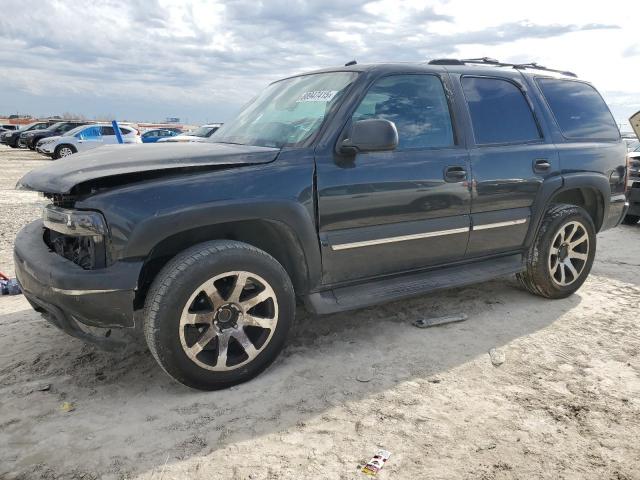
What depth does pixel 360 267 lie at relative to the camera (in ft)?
11.0

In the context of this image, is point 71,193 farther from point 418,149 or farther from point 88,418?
point 418,149

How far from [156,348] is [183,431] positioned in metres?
0.44

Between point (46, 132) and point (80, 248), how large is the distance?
27148 millimetres

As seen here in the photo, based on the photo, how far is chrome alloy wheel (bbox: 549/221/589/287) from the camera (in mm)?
4426

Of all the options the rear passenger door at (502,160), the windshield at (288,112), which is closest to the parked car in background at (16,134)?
the windshield at (288,112)

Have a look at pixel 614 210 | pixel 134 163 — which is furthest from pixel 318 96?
pixel 614 210

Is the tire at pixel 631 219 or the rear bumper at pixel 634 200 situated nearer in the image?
the rear bumper at pixel 634 200

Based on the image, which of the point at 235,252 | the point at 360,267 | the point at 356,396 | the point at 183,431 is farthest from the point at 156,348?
the point at 360,267

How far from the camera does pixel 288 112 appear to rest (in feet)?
11.8

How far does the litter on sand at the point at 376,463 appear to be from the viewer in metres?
2.23

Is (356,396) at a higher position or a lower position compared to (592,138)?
lower

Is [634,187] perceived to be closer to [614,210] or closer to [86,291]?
[614,210]

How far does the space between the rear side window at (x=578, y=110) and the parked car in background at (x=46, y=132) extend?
25.5 meters

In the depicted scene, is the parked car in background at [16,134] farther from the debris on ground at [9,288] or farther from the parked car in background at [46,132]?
the debris on ground at [9,288]
